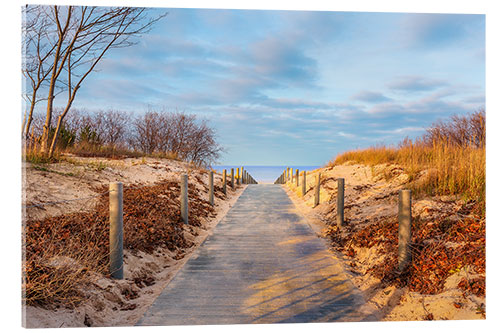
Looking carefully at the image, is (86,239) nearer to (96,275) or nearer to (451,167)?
(96,275)

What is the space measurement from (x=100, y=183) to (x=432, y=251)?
26.2 feet

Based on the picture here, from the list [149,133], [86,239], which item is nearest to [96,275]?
[86,239]

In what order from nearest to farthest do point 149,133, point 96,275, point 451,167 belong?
point 96,275 → point 451,167 → point 149,133

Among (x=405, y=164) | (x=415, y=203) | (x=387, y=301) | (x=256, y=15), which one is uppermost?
(x=256, y=15)

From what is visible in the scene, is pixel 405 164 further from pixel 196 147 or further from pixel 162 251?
pixel 196 147

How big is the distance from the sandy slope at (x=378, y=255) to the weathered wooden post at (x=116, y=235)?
3.28 metres

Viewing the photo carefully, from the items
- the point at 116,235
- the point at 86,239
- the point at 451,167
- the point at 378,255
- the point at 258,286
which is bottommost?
the point at 258,286

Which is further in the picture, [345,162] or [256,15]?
[345,162]

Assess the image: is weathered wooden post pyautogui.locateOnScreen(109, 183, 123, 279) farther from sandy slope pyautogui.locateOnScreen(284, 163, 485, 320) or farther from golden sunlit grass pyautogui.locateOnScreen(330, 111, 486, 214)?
golden sunlit grass pyautogui.locateOnScreen(330, 111, 486, 214)

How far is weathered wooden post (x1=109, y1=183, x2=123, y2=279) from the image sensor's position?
465 centimetres

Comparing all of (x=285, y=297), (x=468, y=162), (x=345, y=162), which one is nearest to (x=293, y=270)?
(x=285, y=297)

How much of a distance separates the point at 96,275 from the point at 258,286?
2.08 meters

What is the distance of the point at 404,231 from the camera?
15.4ft
